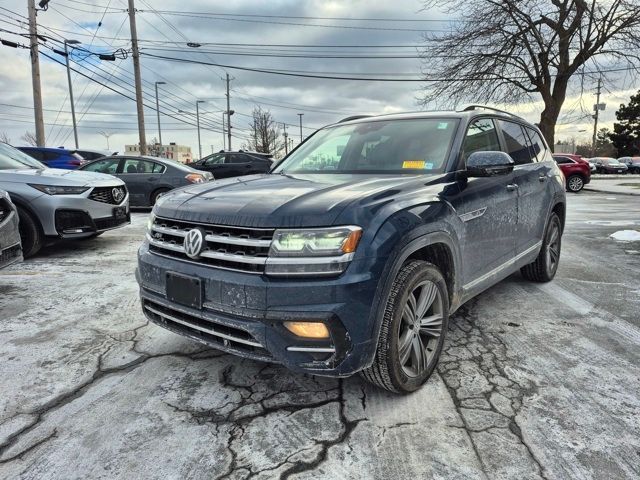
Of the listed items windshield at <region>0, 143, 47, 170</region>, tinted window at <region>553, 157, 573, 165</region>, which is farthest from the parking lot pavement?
tinted window at <region>553, 157, 573, 165</region>

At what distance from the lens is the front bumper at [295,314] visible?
7.23 feet

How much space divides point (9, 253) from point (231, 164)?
14.4 m

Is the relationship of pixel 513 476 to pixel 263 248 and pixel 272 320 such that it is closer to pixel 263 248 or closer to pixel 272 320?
pixel 272 320

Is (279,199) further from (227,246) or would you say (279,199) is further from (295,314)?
(295,314)

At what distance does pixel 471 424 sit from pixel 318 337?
0.94 metres

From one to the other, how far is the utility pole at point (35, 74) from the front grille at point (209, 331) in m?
19.2

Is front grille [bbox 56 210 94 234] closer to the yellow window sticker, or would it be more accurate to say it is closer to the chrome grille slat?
the chrome grille slat

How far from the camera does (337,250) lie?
7.29 feet

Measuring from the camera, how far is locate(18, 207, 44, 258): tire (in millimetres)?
5816

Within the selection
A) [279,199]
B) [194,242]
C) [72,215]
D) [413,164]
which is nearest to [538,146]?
[413,164]

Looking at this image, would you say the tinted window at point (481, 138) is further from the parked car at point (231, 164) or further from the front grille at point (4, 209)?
the parked car at point (231, 164)

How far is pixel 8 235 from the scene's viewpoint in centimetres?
430

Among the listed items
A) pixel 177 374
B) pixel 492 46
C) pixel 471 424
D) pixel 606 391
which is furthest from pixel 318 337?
pixel 492 46

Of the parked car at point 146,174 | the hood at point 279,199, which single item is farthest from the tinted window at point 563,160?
the hood at point 279,199
